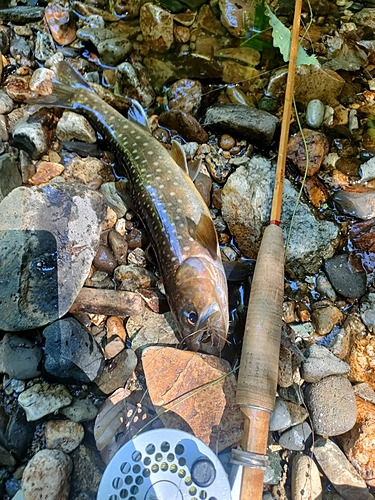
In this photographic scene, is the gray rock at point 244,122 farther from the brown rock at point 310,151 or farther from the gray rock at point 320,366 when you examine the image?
the gray rock at point 320,366

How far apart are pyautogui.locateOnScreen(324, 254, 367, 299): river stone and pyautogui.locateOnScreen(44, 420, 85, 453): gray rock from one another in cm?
254

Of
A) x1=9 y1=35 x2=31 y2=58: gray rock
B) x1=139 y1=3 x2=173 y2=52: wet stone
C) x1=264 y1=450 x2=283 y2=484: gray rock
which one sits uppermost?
x1=139 y1=3 x2=173 y2=52: wet stone

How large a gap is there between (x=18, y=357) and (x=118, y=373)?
841 mm

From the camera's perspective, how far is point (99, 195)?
3789 millimetres

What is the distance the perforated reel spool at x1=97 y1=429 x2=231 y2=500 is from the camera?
2.40m

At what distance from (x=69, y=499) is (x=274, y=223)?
2627 millimetres

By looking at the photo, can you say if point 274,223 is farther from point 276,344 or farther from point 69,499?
point 69,499

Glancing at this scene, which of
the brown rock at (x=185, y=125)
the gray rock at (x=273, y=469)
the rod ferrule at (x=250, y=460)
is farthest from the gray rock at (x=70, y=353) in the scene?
the brown rock at (x=185, y=125)

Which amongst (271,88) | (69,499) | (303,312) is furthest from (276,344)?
(271,88)

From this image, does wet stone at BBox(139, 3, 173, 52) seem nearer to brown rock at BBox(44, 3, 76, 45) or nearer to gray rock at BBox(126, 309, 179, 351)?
brown rock at BBox(44, 3, 76, 45)

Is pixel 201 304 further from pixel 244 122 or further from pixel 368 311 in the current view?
pixel 244 122

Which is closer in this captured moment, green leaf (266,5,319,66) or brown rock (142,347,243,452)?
brown rock (142,347,243,452)

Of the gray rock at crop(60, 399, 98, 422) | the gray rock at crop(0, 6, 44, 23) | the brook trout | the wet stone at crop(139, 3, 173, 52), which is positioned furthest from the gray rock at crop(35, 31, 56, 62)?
the gray rock at crop(60, 399, 98, 422)

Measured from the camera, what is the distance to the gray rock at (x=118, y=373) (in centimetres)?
326
